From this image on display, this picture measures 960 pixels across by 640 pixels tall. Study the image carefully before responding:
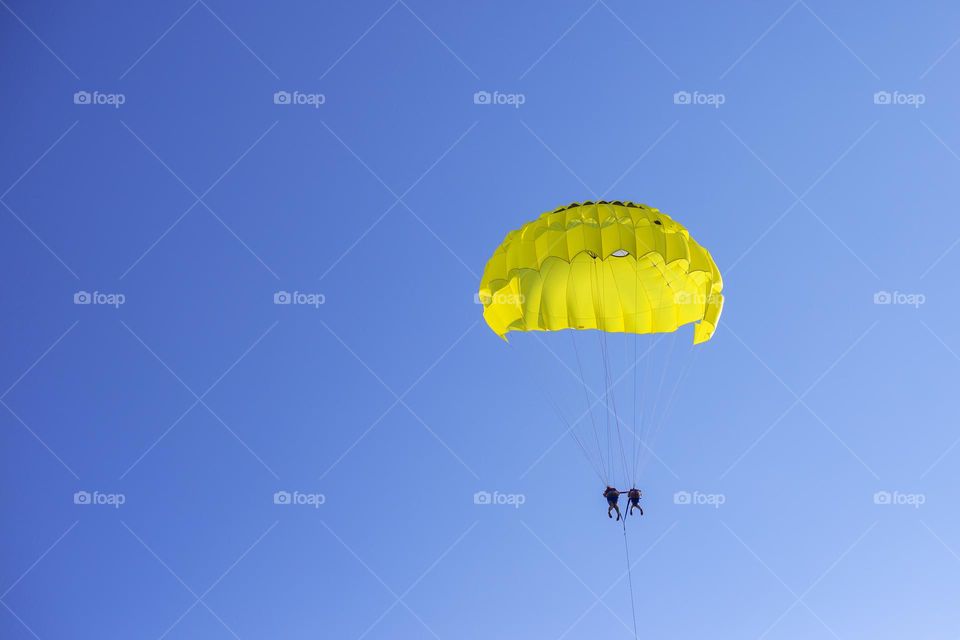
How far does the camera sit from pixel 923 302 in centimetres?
2323

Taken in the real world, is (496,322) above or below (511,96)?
below

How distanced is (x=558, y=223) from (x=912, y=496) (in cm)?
1296

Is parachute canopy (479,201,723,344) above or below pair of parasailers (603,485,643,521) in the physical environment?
above

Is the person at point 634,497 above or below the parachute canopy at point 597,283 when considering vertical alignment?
below

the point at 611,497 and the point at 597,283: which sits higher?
the point at 597,283

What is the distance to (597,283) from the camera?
19188mm

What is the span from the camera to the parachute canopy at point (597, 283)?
1839 centimetres

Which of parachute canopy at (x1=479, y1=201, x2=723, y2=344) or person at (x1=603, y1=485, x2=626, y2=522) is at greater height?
parachute canopy at (x1=479, y1=201, x2=723, y2=344)

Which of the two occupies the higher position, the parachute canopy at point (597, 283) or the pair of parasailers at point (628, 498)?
the parachute canopy at point (597, 283)

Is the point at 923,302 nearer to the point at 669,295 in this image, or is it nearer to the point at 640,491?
the point at 669,295

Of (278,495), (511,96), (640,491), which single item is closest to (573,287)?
(640,491)

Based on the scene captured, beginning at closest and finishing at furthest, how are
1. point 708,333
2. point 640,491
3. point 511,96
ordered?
point 640,491, point 708,333, point 511,96

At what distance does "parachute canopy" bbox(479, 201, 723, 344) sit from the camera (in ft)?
60.3

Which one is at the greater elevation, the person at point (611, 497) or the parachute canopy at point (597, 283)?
the parachute canopy at point (597, 283)
